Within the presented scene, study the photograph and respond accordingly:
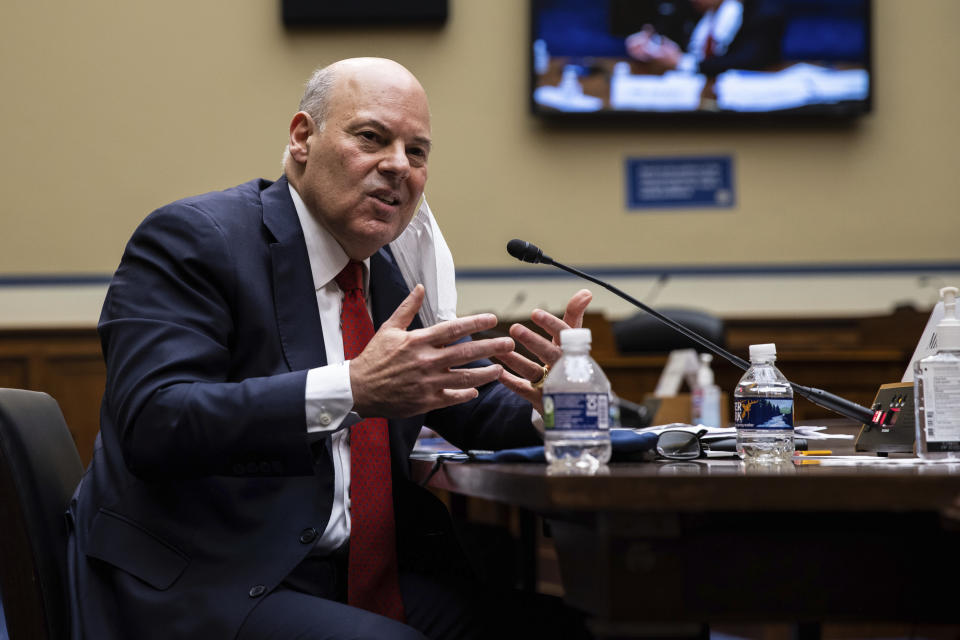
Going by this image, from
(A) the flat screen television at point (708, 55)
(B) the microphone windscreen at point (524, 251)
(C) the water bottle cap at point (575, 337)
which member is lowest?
(C) the water bottle cap at point (575, 337)

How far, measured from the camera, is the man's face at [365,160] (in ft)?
5.19

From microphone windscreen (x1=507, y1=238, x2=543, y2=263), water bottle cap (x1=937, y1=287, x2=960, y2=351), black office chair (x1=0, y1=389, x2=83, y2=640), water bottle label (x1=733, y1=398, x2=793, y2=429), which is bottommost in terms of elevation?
black office chair (x1=0, y1=389, x2=83, y2=640)

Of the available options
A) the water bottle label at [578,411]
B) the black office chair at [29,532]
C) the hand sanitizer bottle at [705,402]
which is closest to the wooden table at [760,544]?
the water bottle label at [578,411]

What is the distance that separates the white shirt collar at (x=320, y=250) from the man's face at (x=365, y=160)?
0.06 ft

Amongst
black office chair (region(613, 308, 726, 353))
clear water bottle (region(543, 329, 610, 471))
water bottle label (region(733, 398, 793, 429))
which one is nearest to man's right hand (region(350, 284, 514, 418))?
clear water bottle (region(543, 329, 610, 471))

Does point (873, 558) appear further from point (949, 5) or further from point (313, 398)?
point (949, 5)

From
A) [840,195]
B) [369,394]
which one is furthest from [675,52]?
[369,394]

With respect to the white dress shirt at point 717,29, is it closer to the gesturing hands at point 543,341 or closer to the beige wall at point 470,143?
the beige wall at point 470,143

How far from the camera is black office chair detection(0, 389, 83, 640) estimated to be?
123cm

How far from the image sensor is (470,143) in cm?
542

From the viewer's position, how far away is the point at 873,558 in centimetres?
89

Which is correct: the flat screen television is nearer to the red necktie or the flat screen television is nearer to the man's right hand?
the red necktie

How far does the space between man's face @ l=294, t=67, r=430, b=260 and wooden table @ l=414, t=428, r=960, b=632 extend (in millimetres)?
758

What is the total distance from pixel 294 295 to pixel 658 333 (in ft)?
9.49
